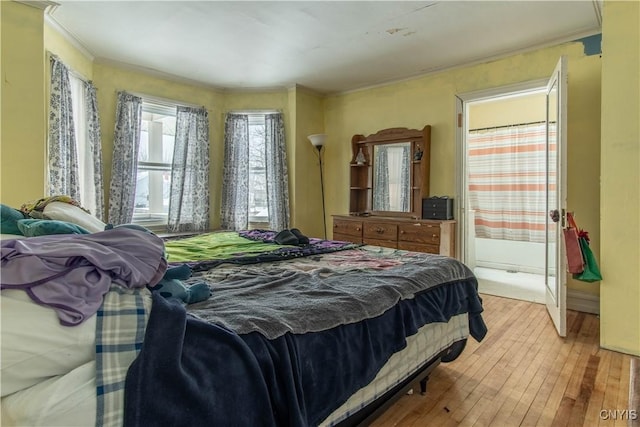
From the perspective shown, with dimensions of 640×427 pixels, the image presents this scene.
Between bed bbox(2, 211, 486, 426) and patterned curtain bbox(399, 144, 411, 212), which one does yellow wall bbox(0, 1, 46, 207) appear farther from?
patterned curtain bbox(399, 144, 411, 212)

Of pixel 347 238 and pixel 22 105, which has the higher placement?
pixel 22 105

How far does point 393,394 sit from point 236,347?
2.88ft

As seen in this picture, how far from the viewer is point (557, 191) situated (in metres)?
2.68

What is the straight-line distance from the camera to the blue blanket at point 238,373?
792mm

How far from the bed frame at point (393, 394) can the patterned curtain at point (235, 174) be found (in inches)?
127

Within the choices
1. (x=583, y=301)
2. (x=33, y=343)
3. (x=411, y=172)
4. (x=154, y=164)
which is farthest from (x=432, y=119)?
(x=33, y=343)

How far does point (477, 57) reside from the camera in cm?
357

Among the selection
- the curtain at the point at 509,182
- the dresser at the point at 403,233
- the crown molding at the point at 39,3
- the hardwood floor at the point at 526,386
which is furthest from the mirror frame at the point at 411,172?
the crown molding at the point at 39,3

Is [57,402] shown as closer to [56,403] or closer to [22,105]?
[56,403]

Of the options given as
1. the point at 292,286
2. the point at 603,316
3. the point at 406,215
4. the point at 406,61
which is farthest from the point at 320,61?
the point at 603,316

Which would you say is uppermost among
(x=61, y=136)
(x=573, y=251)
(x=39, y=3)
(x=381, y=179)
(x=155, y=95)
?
(x=39, y=3)

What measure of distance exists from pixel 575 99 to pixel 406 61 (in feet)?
5.16

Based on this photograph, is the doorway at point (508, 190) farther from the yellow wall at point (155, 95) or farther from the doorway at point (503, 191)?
the yellow wall at point (155, 95)

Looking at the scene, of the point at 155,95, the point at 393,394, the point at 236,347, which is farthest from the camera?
the point at 155,95
